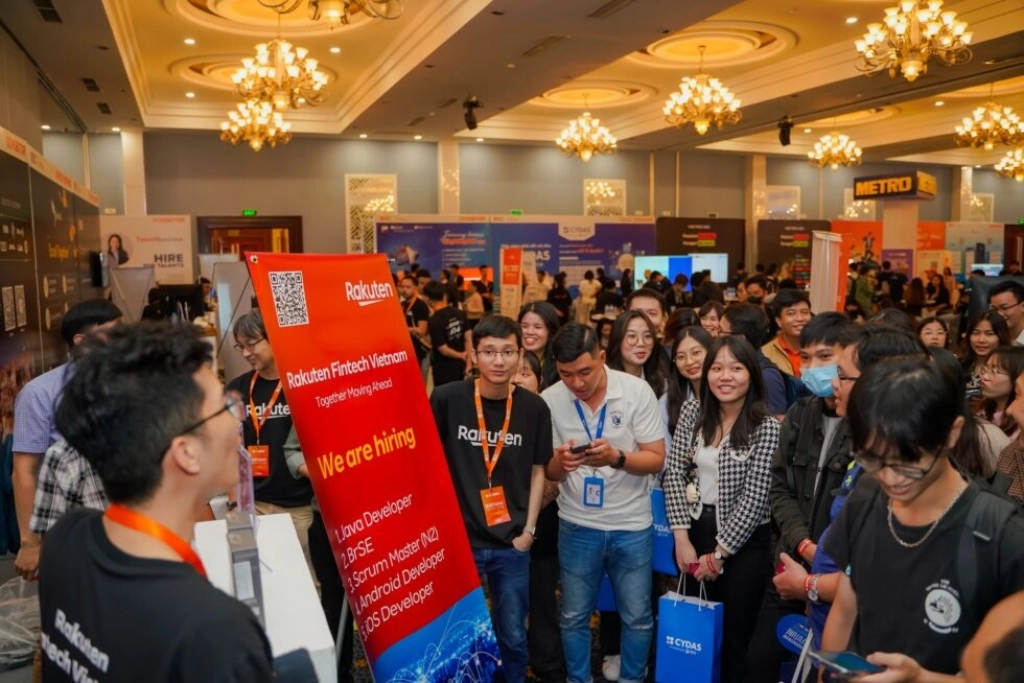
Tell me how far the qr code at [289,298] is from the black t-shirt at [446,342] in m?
4.62

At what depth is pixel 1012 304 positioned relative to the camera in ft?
16.4

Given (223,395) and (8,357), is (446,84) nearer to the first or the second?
(8,357)

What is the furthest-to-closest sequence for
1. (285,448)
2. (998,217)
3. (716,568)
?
(998,217)
(285,448)
(716,568)

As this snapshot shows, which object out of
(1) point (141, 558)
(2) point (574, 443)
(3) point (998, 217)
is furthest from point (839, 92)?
(3) point (998, 217)

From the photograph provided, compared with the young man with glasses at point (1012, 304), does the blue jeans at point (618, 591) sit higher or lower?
lower

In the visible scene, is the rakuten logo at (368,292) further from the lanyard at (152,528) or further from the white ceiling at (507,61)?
the white ceiling at (507,61)

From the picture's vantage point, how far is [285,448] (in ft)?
10.2

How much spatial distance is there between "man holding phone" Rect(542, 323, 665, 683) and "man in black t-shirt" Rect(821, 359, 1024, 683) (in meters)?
1.46

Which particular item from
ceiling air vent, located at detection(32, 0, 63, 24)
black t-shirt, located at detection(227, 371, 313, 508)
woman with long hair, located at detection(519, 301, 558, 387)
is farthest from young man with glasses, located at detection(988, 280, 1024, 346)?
A: ceiling air vent, located at detection(32, 0, 63, 24)

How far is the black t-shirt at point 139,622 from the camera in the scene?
1.05 metres

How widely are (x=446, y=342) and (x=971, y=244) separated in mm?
15636

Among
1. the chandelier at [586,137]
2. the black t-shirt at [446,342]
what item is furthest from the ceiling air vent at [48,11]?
the chandelier at [586,137]

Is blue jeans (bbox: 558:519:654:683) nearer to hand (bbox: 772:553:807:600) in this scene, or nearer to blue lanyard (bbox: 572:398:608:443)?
blue lanyard (bbox: 572:398:608:443)

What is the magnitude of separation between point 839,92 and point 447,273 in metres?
6.30
